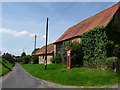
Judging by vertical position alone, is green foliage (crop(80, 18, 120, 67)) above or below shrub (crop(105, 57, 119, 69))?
above

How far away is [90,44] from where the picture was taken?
666 inches

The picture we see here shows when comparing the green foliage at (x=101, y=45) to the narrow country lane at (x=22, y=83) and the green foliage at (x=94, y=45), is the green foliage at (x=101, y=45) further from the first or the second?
the narrow country lane at (x=22, y=83)

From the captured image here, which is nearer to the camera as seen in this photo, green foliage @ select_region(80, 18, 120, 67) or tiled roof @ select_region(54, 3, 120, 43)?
green foliage @ select_region(80, 18, 120, 67)

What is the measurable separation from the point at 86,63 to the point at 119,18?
22.7ft

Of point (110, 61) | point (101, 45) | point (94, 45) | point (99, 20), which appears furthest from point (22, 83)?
point (99, 20)

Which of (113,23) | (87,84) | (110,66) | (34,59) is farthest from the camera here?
(34,59)

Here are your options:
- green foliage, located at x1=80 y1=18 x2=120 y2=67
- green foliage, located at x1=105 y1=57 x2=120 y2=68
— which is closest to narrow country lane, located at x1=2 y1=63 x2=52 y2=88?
green foliage, located at x1=105 y1=57 x2=120 y2=68

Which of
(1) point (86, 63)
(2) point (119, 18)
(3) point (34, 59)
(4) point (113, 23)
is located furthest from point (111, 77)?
(3) point (34, 59)

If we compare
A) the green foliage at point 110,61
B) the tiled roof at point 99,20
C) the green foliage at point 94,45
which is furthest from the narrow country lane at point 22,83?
the tiled roof at point 99,20

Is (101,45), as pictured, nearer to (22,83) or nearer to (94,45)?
(94,45)

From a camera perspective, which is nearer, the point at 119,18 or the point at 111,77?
the point at 111,77

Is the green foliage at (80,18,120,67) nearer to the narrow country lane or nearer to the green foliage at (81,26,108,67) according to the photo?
the green foliage at (81,26,108,67)

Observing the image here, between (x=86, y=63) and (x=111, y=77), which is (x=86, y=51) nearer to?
(x=86, y=63)

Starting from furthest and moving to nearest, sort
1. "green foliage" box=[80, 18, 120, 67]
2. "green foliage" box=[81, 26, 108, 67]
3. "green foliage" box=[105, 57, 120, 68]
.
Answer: "green foliage" box=[81, 26, 108, 67]
"green foliage" box=[80, 18, 120, 67]
"green foliage" box=[105, 57, 120, 68]
